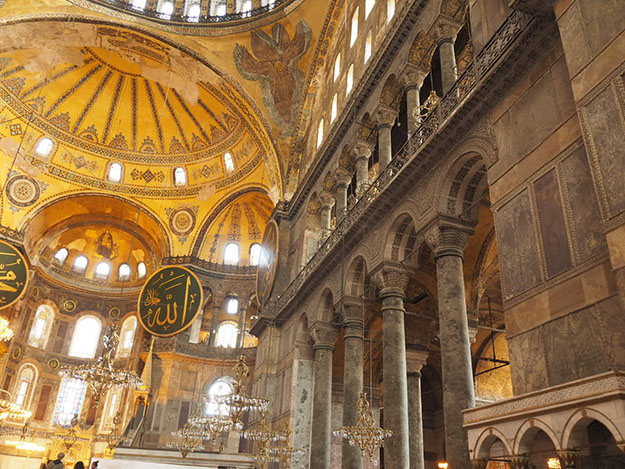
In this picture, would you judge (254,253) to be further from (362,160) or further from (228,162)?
(362,160)

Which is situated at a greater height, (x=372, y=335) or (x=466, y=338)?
(x=372, y=335)

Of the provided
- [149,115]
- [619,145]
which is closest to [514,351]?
[619,145]

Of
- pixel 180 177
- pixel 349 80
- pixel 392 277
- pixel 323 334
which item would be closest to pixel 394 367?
pixel 392 277

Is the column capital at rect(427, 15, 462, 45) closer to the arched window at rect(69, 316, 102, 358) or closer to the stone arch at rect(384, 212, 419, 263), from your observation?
the stone arch at rect(384, 212, 419, 263)

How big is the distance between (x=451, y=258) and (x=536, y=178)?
6.00ft

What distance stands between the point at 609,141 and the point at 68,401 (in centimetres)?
2075

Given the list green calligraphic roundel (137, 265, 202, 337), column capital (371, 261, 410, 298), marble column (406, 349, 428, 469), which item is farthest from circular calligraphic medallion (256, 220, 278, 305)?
column capital (371, 261, 410, 298)

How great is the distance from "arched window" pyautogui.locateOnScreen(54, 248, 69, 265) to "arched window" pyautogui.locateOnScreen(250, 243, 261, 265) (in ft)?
25.3

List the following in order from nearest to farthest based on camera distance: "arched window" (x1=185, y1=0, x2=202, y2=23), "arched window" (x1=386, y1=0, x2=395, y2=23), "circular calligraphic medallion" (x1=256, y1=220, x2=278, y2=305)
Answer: "arched window" (x1=386, y1=0, x2=395, y2=23) → "circular calligraphic medallion" (x1=256, y1=220, x2=278, y2=305) → "arched window" (x1=185, y1=0, x2=202, y2=23)

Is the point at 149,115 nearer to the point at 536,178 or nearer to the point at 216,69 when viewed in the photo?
the point at 216,69

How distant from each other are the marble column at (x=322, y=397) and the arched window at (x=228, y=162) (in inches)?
389

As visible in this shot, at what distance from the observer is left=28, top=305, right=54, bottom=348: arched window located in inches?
773

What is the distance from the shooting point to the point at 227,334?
64.0ft

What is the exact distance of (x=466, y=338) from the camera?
607 cm
